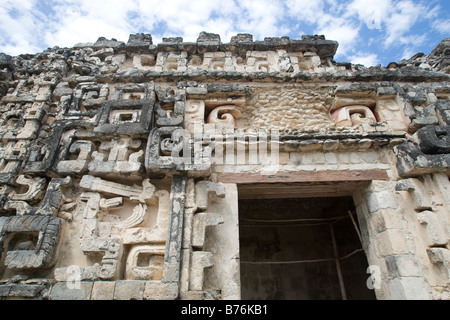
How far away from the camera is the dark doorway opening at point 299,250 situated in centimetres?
570

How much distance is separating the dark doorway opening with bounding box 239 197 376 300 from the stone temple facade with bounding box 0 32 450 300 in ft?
8.20

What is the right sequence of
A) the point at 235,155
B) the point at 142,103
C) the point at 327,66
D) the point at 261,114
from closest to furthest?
the point at 235,155
the point at 142,103
the point at 261,114
the point at 327,66

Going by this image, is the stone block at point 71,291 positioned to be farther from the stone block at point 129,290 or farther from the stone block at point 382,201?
the stone block at point 382,201

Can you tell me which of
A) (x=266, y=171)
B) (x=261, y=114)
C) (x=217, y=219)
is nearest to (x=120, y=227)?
(x=217, y=219)

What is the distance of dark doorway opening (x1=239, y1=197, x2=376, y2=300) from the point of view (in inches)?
224

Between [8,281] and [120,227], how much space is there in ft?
3.32

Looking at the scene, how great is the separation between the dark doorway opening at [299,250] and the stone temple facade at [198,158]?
2.50 meters

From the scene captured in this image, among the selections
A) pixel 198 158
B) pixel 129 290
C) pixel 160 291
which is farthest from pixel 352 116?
pixel 129 290

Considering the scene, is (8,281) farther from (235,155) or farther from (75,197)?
(235,155)

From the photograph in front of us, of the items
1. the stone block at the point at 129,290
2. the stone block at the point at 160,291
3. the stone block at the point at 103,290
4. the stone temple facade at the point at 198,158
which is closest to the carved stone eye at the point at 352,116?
the stone temple facade at the point at 198,158

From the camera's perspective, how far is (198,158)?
114 inches

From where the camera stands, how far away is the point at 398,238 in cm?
277

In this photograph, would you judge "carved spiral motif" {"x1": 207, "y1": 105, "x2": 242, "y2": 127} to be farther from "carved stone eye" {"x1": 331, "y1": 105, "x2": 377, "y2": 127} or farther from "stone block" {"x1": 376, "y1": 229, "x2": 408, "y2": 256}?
"stone block" {"x1": 376, "y1": 229, "x2": 408, "y2": 256}

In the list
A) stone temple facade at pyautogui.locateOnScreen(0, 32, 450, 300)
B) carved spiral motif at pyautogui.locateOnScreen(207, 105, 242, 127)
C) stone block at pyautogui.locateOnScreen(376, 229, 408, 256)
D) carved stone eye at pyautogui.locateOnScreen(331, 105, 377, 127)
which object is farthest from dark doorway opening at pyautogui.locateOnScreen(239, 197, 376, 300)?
carved spiral motif at pyautogui.locateOnScreen(207, 105, 242, 127)
